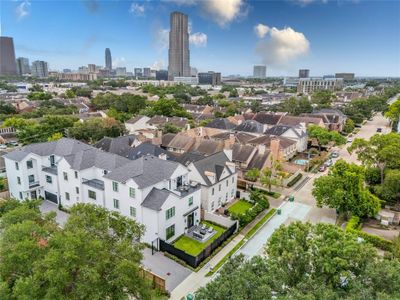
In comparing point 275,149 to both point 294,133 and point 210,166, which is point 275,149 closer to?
point 294,133

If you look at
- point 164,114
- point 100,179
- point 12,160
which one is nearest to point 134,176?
point 100,179

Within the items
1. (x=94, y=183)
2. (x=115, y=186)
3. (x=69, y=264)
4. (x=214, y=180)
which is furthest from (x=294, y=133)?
(x=69, y=264)

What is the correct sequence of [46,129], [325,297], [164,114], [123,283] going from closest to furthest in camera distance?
[325,297] → [123,283] → [46,129] → [164,114]

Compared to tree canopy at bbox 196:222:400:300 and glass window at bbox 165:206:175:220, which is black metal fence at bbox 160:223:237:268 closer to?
glass window at bbox 165:206:175:220

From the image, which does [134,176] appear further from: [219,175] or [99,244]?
[99,244]

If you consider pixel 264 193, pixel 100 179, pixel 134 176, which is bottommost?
pixel 264 193

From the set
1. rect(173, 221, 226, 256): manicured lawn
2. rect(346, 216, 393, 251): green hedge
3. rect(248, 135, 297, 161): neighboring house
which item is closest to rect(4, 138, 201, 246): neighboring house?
rect(173, 221, 226, 256): manicured lawn

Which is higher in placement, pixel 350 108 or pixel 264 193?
pixel 350 108
